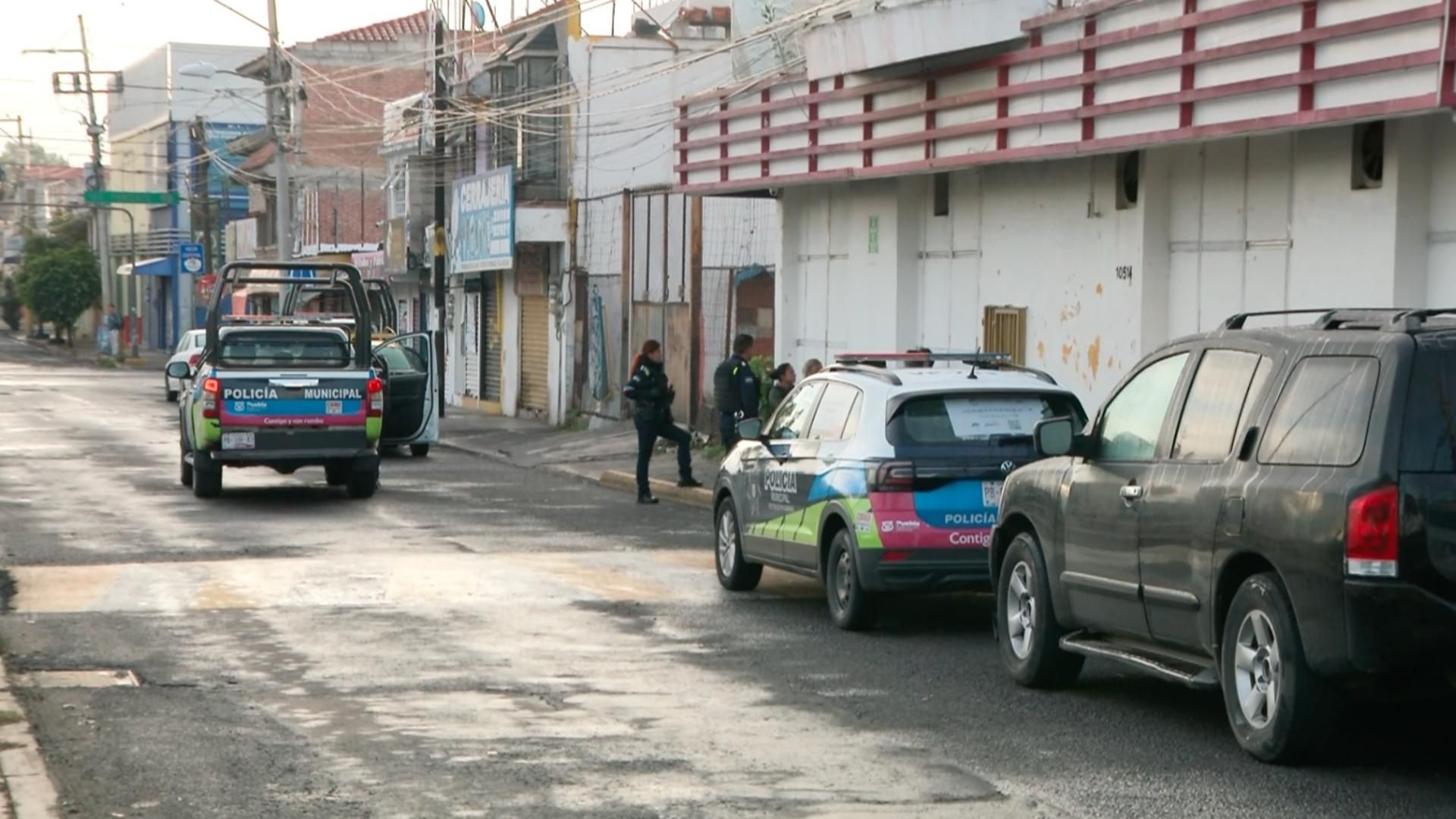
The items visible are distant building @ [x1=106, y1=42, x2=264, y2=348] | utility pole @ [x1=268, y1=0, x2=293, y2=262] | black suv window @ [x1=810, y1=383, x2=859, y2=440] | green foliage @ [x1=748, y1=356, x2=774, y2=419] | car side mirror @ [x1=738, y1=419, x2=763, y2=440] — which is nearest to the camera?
black suv window @ [x1=810, y1=383, x2=859, y2=440]

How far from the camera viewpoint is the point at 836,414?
1306 centimetres

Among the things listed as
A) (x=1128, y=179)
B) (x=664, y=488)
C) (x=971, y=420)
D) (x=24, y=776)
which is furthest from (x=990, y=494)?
(x=664, y=488)

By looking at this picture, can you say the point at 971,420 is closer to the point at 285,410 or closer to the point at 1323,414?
the point at 1323,414

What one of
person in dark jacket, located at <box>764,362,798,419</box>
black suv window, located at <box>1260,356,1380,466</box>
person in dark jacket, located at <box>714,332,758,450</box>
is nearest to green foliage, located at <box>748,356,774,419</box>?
person in dark jacket, located at <box>764,362,798,419</box>

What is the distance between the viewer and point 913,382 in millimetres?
12484

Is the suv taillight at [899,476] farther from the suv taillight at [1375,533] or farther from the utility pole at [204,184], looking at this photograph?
the utility pole at [204,184]

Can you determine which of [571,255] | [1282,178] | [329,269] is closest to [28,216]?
[571,255]

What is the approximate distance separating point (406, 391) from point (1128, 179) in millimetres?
13020

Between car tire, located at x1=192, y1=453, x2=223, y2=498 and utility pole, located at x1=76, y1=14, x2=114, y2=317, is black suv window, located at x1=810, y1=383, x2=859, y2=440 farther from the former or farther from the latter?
utility pole, located at x1=76, y1=14, x2=114, y2=317

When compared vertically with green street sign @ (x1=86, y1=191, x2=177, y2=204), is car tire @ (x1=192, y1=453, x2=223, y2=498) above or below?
below

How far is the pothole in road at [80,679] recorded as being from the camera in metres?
10.5

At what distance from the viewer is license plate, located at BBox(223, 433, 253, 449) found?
21.5 meters

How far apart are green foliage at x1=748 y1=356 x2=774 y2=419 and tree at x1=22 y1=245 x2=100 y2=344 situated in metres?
68.2

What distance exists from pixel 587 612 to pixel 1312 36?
660 centimetres
